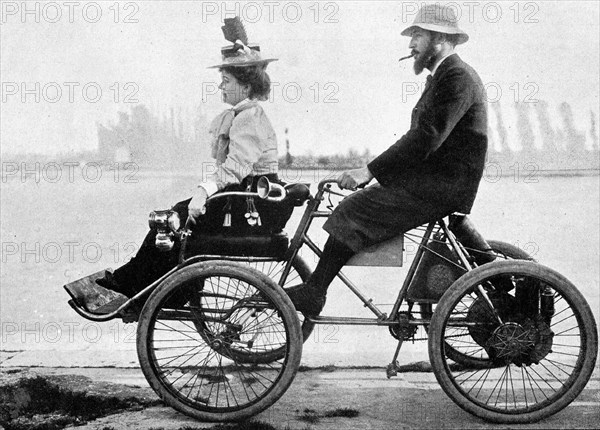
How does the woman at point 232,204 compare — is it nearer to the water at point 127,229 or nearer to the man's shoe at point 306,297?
the man's shoe at point 306,297

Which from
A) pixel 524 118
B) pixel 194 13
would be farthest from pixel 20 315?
pixel 524 118

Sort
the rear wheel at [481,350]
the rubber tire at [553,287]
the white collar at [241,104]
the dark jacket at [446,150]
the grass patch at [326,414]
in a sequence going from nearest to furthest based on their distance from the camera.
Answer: the rubber tire at [553,287], the dark jacket at [446,150], the grass patch at [326,414], the white collar at [241,104], the rear wheel at [481,350]

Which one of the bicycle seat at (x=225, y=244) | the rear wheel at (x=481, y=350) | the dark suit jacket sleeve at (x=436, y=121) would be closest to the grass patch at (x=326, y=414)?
the rear wheel at (x=481, y=350)

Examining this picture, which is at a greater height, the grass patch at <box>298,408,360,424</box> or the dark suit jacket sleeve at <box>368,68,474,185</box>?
the dark suit jacket sleeve at <box>368,68,474,185</box>

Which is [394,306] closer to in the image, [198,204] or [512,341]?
[512,341]

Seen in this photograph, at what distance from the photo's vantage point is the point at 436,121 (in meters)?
3.63

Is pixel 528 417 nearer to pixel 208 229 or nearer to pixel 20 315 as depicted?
pixel 208 229

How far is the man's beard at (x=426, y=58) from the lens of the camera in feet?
12.7

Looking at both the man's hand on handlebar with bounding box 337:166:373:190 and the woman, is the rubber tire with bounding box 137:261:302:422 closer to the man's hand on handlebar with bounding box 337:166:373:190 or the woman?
the woman

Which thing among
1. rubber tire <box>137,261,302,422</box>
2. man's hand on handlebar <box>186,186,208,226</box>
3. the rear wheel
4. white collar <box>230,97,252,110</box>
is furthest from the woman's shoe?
the rear wheel

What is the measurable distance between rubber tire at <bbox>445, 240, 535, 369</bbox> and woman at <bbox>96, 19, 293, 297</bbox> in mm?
1316

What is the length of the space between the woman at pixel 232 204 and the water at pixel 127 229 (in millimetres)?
1373

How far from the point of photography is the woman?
149 inches

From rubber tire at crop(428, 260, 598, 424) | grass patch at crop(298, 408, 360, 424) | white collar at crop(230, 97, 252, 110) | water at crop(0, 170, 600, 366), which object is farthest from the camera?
water at crop(0, 170, 600, 366)
